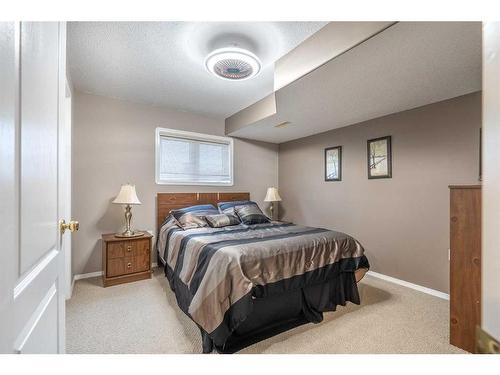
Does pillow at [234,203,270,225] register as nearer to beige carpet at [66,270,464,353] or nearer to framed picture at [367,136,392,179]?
beige carpet at [66,270,464,353]

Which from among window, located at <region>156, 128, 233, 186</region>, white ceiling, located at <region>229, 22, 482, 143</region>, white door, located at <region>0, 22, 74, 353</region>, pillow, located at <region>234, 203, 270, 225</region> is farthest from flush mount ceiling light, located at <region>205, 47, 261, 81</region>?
pillow, located at <region>234, 203, 270, 225</region>

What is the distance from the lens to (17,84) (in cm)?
56

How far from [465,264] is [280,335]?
149 cm

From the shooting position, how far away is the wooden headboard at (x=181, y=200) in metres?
3.42

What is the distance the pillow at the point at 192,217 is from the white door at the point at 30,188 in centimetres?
202

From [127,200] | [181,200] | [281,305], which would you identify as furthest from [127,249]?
[281,305]

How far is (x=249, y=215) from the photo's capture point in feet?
11.1

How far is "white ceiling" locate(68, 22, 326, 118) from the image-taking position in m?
1.80

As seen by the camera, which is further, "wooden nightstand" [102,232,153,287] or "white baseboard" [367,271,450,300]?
"wooden nightstand" [102,232,153,287]

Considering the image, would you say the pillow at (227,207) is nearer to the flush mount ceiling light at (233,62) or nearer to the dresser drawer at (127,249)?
the dresser drawer at (127,249)

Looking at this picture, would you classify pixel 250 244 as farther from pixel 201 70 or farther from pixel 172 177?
pixel 172 177

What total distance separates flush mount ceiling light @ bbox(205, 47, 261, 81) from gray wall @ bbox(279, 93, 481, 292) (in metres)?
2.04
